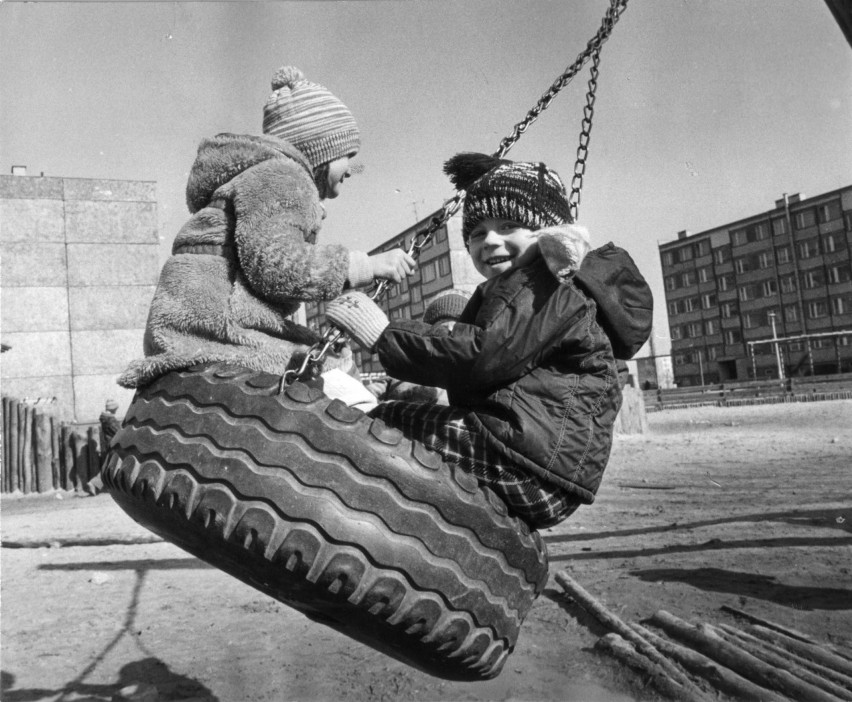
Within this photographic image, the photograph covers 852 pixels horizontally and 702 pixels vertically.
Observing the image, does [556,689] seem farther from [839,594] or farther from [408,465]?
[408,465]

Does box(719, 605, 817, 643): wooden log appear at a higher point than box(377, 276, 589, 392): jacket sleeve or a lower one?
lower

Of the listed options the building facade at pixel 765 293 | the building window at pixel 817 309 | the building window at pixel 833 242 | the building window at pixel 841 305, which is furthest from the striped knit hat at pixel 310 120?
the building window at pixel 817 309

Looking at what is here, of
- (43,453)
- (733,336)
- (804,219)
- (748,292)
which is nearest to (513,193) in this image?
(43,453)

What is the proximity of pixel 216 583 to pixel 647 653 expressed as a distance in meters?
3.97

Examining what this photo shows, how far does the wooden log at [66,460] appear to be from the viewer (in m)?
13.6

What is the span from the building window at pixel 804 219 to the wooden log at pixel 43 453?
177 feet

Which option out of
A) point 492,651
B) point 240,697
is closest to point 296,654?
point 240,697

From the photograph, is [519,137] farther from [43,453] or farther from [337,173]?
[43,453]

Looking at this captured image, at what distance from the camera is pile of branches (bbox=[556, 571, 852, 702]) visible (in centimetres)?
381

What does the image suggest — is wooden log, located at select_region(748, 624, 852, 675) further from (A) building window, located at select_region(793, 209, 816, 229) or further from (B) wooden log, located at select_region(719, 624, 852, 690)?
(A) building window, located at select_region(793, 209, 816, 229)

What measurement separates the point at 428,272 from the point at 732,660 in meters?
8.82

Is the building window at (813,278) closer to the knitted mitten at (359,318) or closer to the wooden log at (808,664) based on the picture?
the wooden log at (808,664)

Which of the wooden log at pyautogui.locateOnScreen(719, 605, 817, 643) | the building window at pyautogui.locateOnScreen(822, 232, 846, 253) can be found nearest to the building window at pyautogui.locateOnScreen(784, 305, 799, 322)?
the building window at pyautogui.locateOnScreen(822, 232, 846, 253)

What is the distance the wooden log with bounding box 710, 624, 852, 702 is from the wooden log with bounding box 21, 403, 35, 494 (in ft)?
41.1
